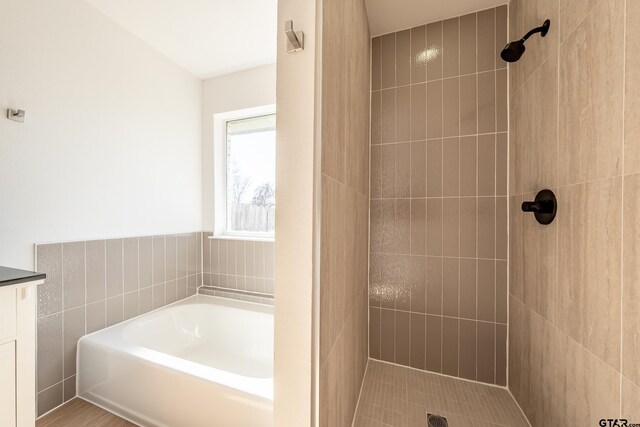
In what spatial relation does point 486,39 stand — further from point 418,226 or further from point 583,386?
point 583,386

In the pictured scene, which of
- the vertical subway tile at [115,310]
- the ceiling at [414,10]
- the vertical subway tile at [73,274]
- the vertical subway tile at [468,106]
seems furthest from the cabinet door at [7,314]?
the vertical subway tile at [468,106]

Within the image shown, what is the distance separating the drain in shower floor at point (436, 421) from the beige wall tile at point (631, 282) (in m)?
0.78

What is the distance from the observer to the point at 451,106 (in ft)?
4.99

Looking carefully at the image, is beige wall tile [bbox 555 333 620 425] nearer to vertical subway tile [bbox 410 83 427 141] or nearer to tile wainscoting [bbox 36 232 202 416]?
vertical subway tile [bbox 410 83 427 141]

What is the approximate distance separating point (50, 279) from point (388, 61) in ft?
7.96

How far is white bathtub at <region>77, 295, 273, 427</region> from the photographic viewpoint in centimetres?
113

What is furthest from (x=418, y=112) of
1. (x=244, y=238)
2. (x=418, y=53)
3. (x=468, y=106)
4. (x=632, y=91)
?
(x=244, y=238)

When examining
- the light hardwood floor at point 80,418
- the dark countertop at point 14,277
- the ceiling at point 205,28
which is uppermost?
the ceiling at point 205,28

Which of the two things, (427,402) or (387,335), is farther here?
(387,335)

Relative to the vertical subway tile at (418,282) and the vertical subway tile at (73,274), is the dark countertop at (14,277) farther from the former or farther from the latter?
the vertical subway tile at (418,282)

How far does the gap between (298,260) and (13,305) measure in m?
1.13

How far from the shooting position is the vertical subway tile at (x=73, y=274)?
150cm

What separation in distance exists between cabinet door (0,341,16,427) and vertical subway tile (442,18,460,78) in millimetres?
2398

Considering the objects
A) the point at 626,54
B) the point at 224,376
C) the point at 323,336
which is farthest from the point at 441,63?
the point at 224,376
